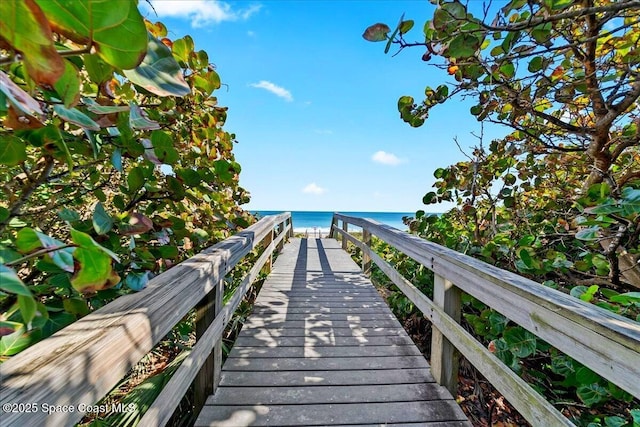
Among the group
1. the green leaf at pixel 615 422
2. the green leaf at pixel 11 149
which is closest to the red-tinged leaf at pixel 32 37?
the green leaf at pixel 11 149

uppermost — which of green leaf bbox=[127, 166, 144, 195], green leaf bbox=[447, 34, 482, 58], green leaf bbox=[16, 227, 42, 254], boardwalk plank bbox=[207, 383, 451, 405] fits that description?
green leaf bbox=[447, 34, 482, 58]

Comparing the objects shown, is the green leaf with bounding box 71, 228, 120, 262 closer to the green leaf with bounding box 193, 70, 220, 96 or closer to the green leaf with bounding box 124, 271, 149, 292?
the green leaf with bounding box 124, 271, 149, 292

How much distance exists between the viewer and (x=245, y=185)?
378 cm

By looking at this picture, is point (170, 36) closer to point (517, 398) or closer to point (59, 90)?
point (59, 90)

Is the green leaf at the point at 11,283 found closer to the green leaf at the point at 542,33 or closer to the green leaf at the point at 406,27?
the green leaf at the point at 406,27

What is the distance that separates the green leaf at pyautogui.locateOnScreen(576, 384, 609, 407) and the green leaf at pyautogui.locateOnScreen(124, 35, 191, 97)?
5.51ft

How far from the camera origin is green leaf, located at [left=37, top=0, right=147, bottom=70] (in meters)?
0.36

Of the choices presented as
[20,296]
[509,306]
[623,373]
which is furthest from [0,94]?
[509,306]

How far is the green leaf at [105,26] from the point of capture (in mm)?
363

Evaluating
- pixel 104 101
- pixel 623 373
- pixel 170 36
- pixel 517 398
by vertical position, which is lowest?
pixel 517 398

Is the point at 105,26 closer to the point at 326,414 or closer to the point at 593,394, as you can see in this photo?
the point at 326,414

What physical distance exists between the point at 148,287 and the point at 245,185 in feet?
9.30

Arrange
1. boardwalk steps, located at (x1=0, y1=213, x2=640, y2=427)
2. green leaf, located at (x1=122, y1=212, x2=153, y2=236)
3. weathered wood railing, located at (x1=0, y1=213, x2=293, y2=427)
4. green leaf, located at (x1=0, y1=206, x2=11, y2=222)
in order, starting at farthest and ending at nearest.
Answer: green leaf, located at (x1=122, y1=212, x2=153, y2=236)
green leaf, located at (x1=0, y1=206, x2=11, y2=222)
boardwalk steps, located at (x1=0, y1=213, x2=640, y2=427)
weathered wood railing, located at (x1=0, y1=213, x2=293, y2=427)

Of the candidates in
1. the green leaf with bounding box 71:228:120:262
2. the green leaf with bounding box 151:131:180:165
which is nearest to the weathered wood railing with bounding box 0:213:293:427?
the green leaf with bounding box 71:228:120:262
